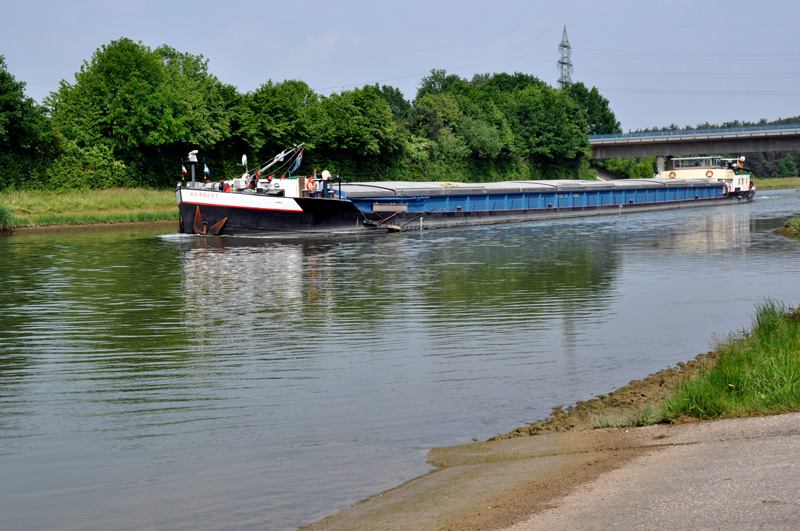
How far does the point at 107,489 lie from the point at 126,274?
1835cm

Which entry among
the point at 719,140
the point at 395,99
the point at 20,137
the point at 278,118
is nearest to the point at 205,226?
the point at 20,137

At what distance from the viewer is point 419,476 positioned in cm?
782

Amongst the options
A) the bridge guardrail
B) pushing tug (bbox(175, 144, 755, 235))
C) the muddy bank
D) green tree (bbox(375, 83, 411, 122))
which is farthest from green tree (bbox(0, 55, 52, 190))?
green tree (bbox(375, 83, 411, 122))

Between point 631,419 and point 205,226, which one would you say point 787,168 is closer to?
point 205,226

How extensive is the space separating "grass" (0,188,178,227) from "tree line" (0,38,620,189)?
186 cm

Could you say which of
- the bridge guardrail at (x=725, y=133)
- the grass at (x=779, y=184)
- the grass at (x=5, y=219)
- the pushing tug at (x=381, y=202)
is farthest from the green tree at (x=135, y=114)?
the grass at (x=779, y=184)

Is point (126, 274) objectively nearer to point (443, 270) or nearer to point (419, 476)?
point (443, 270)

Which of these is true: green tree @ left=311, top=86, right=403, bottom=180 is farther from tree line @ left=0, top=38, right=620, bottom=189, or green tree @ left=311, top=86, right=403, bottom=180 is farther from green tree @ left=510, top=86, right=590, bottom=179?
green tree @ left=510, top=86, right=590, bottom=179

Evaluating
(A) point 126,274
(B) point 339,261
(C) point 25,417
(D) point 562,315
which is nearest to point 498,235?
(B) point 339,261

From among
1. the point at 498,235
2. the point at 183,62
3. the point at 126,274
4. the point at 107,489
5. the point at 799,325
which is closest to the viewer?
the point at 107,489

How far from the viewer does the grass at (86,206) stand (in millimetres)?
46344

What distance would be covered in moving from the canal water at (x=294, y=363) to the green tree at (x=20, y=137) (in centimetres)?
2404

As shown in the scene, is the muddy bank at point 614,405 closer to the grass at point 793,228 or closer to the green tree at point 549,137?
the grass at point 793,228

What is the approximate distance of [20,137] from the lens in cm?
4978
